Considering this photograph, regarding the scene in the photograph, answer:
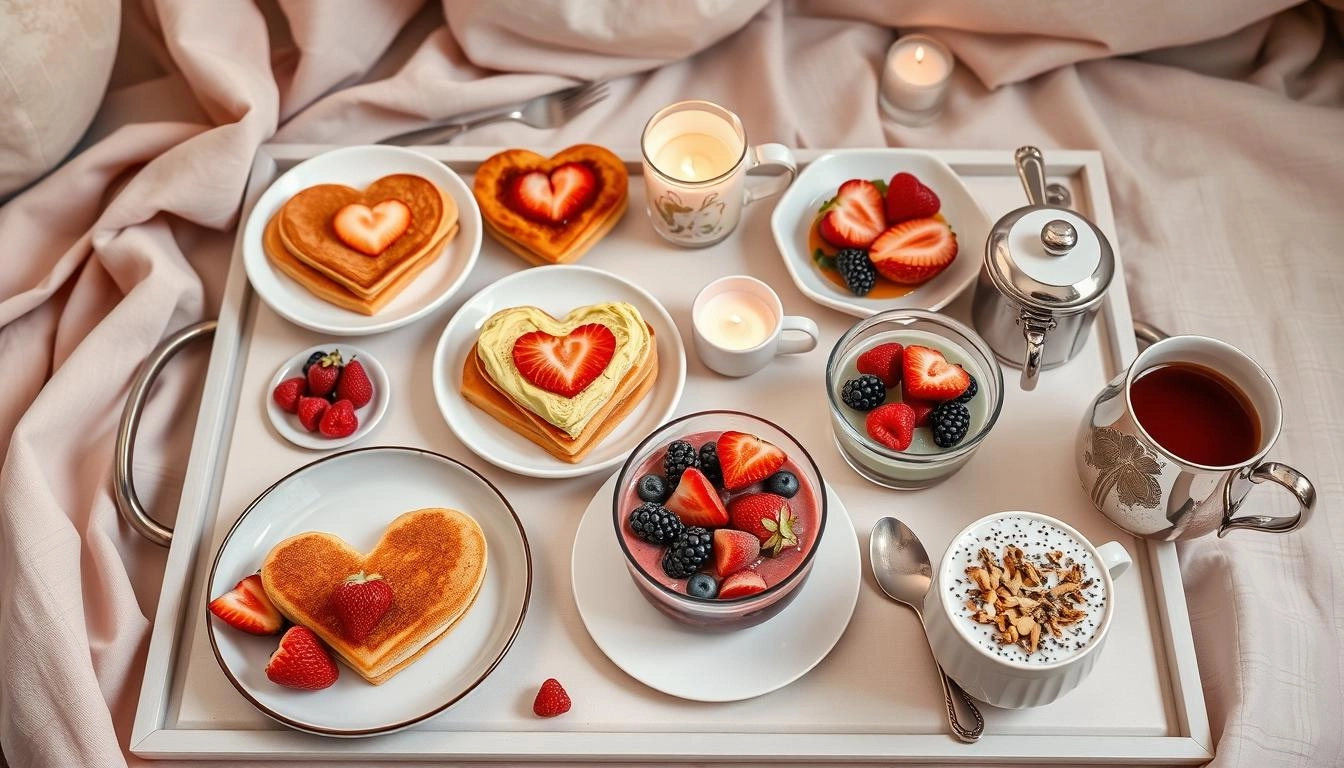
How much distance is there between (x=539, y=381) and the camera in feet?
5.32

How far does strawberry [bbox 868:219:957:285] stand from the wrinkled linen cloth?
0.41 m

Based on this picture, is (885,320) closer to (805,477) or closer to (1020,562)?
(805,477)

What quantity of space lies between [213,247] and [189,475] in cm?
52

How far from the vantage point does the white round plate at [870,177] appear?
69.3 inches

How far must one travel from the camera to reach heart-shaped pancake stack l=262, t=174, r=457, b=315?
1770 mm

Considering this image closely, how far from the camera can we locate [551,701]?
4.79 ft

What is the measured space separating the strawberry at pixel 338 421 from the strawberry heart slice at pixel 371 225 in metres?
0.26

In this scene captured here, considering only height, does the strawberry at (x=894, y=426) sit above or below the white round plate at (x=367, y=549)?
above

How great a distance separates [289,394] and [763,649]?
78 centimetres

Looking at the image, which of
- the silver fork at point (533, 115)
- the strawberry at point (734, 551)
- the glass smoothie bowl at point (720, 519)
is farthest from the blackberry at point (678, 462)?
the silver fork at point (533, 115)

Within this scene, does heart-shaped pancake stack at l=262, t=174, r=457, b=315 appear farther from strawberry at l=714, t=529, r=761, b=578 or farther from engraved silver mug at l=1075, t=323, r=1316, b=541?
engraved silver mug at l=1075, t=323, r=1316, b=541

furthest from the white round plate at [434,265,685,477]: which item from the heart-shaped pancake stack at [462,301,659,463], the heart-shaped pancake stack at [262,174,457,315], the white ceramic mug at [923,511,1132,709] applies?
the white ceramic mug at [923,511,1132,709]

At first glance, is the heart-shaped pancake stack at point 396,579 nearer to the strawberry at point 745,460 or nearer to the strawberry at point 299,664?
the strawberry at point 299,664

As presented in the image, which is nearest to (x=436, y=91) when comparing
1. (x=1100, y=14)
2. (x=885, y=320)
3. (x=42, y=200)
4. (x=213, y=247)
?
(x=213, y=247)
